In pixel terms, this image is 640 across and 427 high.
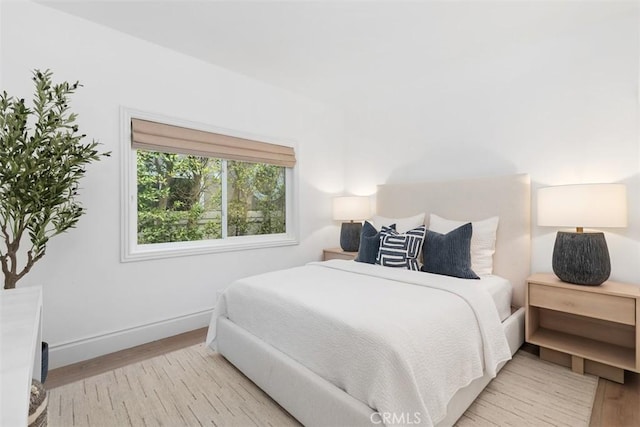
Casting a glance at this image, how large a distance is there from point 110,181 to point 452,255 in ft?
9.09

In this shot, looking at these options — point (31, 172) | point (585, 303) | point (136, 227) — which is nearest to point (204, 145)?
point (136, 227)

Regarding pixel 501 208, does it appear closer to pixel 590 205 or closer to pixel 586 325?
pixel 590 205

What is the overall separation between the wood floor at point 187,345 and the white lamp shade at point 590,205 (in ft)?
3.31

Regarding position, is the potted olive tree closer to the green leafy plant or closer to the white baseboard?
the green leafy plant

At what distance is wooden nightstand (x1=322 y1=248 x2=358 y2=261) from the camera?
11.7 feet

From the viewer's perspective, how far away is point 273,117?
3.48m

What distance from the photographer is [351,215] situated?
12.3ft

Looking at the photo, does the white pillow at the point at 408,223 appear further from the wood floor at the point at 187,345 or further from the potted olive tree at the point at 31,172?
the potted olive tree at the point at 31,172

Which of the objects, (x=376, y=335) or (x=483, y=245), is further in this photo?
(x=483, y=245)

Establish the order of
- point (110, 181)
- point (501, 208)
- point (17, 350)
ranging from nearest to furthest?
1. point (17, 350)
2. point (110, 181)
3. point (501, 208)

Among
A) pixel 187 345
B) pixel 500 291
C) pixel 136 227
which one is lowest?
pixel 187 345

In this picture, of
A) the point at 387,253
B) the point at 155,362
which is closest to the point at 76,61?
the point at 155,362

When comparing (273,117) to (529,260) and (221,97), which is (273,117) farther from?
(529,260)

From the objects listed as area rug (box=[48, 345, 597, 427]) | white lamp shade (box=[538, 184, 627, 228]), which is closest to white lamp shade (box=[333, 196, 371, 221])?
white lamp shade (box=[538, 184, 627, 228])
